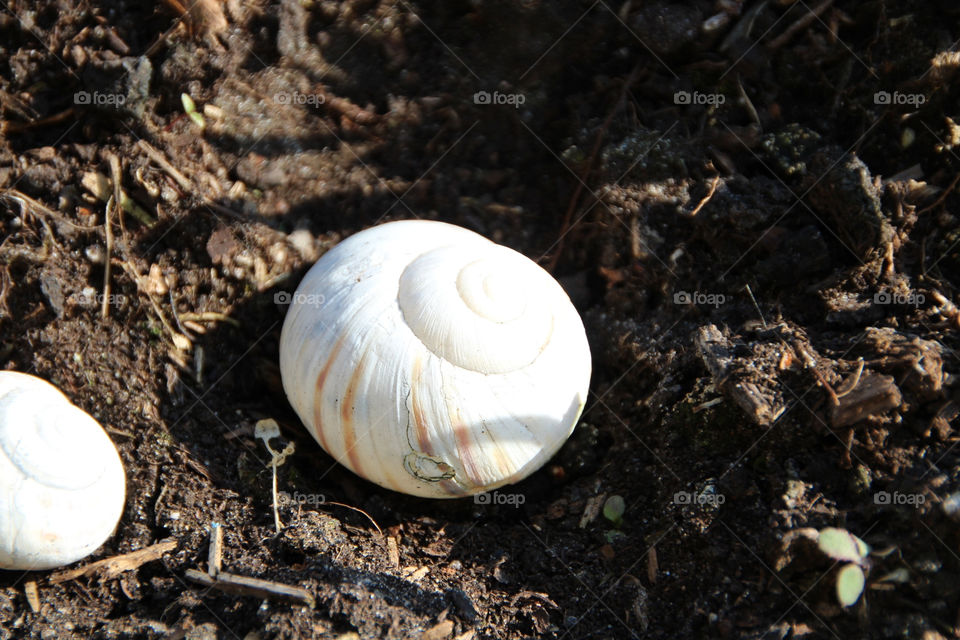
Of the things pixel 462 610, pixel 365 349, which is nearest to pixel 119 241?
pixel 365 349

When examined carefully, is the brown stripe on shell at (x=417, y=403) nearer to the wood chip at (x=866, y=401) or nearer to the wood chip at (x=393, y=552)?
the wood chip at (x=393, y=552)

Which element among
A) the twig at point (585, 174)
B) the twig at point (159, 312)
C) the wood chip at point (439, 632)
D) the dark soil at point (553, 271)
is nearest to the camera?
the wood chip at point (439, 632)

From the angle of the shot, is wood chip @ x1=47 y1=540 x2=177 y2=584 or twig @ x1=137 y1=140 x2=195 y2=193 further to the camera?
twig @ x1=137 y1=140 x2=195 y2=193

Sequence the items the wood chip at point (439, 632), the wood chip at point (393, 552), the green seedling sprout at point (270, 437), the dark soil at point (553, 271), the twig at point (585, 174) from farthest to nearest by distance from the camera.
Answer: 1. the twig at point (585, 174)
2. the green seedling sprout at point (270, 437)
3. the wood chip at point (393, 552)
4. the dark soil at point (553, 271)
5. the wood chip at point (439, 632)

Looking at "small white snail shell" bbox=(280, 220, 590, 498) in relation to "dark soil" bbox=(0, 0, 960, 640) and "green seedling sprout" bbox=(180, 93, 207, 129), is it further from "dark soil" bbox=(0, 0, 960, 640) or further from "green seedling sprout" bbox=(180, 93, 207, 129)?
"green seedling sprout" bbox=(180, 93, 207, 129)

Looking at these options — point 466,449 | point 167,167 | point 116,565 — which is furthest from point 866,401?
point 167,167

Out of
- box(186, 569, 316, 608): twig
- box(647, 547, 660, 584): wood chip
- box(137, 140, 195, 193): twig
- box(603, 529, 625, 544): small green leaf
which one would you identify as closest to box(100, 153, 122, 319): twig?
box(137, 140, 195, 193): twig

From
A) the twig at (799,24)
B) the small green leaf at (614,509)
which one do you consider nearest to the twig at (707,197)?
the twig at (799,24)
